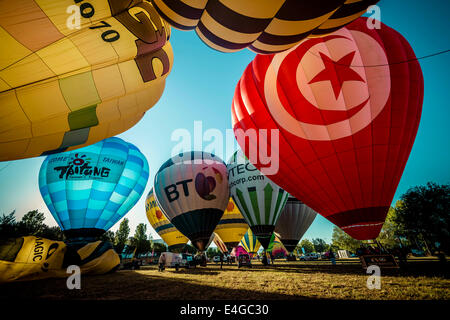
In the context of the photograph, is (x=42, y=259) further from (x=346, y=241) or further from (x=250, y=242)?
(x=346, y=241)

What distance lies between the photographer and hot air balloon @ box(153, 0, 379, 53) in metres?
2.15

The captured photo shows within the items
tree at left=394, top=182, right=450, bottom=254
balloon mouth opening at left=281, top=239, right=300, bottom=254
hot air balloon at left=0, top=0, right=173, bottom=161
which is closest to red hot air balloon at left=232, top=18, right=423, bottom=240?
hot air balloon at left=0, top=0, right=173, bottom=161

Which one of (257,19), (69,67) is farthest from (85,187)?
(257,19)

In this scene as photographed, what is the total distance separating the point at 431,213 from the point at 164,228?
2463 cm

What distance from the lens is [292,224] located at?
589 inches

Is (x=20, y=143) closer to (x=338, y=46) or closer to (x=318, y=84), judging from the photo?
(x=318, y=84)

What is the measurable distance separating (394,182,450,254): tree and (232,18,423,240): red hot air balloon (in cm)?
1579

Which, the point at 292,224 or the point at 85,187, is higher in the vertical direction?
the point at 85,187

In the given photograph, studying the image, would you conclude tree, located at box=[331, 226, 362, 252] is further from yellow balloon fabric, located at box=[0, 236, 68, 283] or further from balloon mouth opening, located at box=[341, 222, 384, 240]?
yellow balloon fabric, located at box=[0, 236, 68, 283]

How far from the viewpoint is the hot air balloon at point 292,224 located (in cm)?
1488

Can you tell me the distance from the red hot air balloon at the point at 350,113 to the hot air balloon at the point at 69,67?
3.85m

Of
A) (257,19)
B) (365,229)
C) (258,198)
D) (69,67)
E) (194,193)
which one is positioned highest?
(69,67)

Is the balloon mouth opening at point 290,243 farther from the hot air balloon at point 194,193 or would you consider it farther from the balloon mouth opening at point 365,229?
the balloon mouth opening at point 365,229

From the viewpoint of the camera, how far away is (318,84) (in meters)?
5.52
